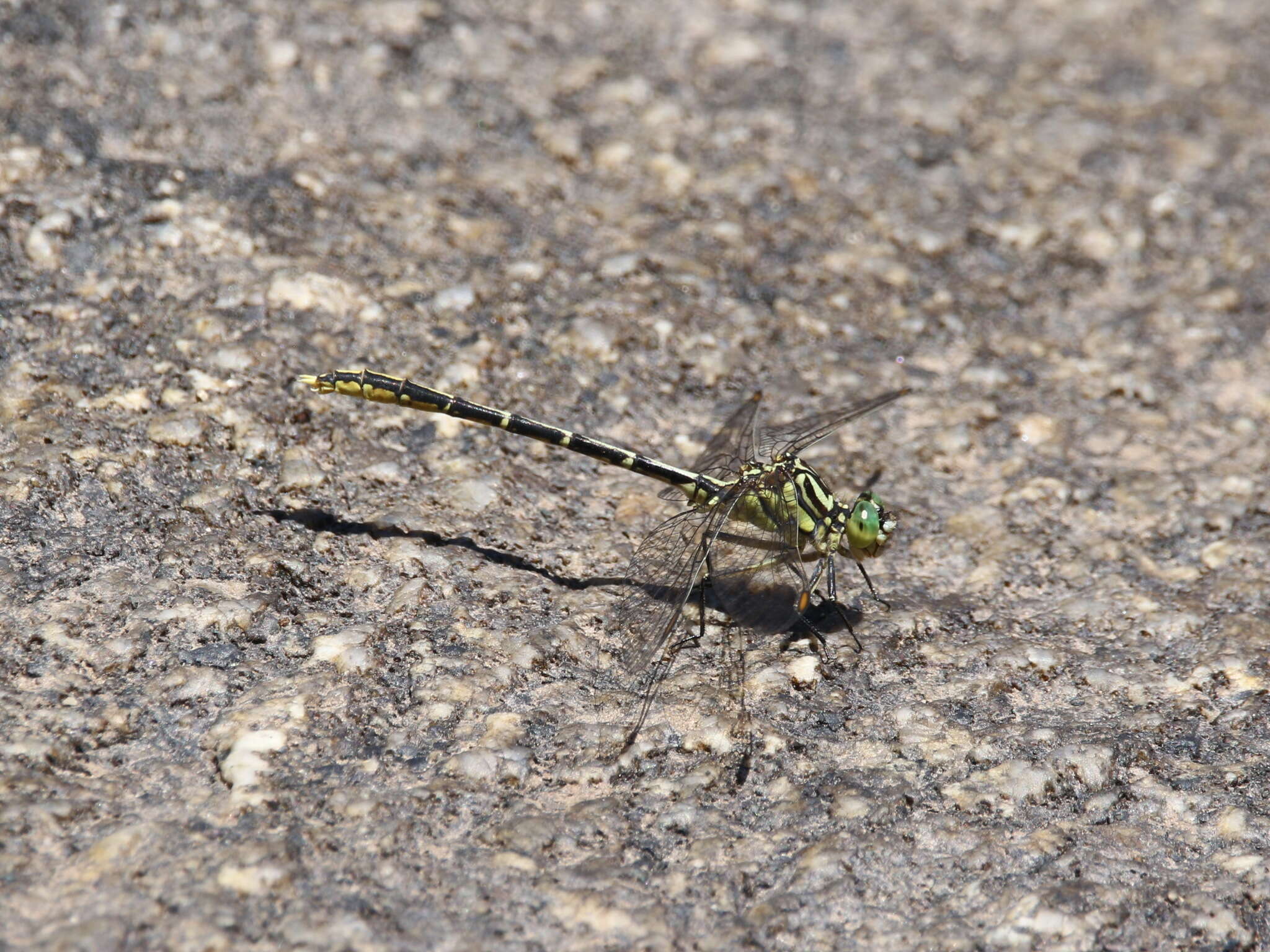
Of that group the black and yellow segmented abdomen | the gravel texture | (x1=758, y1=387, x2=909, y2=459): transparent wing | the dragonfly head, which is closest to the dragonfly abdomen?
the black and yellow segmented abdomen

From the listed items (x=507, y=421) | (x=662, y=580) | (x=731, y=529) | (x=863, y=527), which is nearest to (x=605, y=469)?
(x=507, y=421)

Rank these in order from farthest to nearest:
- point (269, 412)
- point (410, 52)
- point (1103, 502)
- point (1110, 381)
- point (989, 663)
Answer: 1. point (410, 52)
2. point (1110, 381)
3. point (1103, 502)
4. point (269, 412)
5. point (989, 663)

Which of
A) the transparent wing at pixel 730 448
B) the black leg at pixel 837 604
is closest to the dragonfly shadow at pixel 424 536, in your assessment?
the transparent wing at pixel 730 448

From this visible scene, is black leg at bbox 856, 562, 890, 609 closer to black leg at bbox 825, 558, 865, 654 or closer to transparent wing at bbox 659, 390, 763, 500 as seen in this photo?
black leg at bbox 825, 558, 865, 654

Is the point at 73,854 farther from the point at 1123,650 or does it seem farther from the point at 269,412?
the point at 1123,650

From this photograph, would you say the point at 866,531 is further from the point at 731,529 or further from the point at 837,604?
the point at 731,529

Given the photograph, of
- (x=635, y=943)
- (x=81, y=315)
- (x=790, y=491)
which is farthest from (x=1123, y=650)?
(x=81, y=315)

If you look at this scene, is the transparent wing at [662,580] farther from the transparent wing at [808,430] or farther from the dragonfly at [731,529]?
the transparent wing at [808,430]
